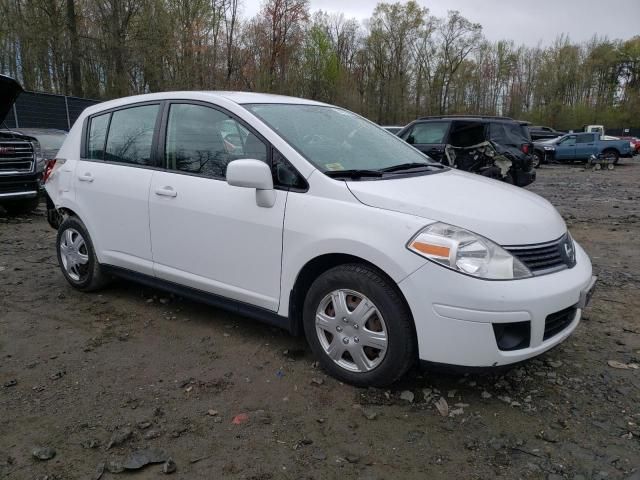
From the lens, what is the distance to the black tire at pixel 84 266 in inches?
180

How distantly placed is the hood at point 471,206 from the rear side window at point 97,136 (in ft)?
8.44

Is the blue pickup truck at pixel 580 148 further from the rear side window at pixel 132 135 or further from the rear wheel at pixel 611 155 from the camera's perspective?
the rear side window at pixel 132 135

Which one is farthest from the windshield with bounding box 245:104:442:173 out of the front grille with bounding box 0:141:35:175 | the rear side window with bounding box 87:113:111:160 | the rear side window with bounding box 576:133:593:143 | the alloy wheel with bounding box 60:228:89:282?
the rear side window with bounding box 576:133:593:143

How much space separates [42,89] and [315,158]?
79.9 feet

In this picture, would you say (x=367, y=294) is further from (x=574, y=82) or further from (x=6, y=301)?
(x=574, y=82)

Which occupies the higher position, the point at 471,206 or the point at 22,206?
the point at 471,206

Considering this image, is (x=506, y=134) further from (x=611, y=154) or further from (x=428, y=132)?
(x=611, y=154)

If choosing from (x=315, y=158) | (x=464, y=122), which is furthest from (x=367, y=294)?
(x=464, y=122)

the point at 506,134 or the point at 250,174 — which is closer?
the point at 250,174

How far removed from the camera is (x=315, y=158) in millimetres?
3252

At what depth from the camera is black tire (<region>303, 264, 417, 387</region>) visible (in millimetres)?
2770

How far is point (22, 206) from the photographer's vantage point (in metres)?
9.17

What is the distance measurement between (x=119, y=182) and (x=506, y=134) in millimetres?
8678

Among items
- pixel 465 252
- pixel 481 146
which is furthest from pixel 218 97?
pixel 481 146
